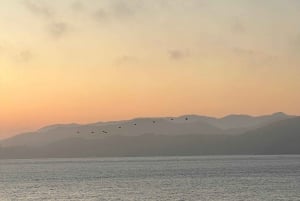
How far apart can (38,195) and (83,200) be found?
633 inches

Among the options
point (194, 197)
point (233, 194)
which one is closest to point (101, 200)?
point (194, 197)

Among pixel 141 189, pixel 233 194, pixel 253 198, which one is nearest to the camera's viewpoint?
pixel 253 198

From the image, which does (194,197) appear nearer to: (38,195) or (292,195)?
(292,195)

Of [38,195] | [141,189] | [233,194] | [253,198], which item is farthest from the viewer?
[141,189]

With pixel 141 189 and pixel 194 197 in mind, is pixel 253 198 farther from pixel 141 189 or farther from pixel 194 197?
pixel 141 189

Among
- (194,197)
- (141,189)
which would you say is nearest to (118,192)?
(141,189)

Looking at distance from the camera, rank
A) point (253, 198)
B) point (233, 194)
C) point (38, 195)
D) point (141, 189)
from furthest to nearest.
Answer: point (141, 189)
point (38, 195)
point (233, 194)
point (253, 198)

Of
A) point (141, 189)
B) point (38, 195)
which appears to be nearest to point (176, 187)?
point (141, 189)

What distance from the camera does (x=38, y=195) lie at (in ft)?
397

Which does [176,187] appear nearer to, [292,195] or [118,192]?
[118,192]

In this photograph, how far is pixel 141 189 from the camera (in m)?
132

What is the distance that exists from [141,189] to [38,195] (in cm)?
2239

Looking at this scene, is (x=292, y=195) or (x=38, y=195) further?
(x=38, y=195)

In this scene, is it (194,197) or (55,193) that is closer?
(194,197)
